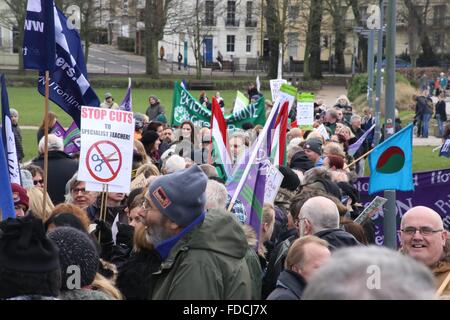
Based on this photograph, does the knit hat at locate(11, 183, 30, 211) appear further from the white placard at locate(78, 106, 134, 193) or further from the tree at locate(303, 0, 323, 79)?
the tree at locate(303, 0, 323, 79)

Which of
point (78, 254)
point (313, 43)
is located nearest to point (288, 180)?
point (78, 254)

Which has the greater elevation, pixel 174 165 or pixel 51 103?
pixel 174 165

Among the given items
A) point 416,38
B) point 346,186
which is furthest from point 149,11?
point 346,186

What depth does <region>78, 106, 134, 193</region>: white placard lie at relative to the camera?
7.50 m

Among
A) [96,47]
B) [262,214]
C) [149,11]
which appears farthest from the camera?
[96,47]

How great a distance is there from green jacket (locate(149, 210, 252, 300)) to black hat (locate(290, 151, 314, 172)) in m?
6.79

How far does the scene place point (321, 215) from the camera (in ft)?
19.5

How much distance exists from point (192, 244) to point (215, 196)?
5.15ft

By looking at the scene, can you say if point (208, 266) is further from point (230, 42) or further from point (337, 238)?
point (230, 42)

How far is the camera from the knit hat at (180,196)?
15.4 ft
